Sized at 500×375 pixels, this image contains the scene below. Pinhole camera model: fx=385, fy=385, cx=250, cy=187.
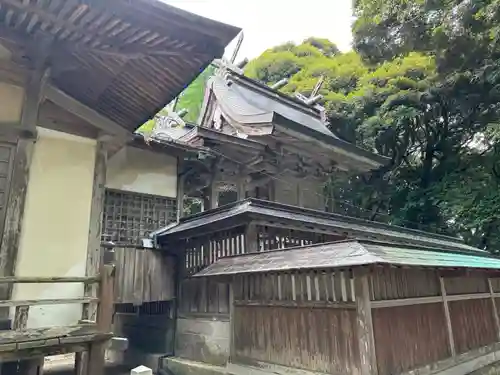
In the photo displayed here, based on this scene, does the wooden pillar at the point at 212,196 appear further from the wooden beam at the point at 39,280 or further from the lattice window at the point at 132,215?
the wooden beam at the point at 39,280

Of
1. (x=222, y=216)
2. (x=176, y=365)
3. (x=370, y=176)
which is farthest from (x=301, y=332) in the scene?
(x=370, y=176)

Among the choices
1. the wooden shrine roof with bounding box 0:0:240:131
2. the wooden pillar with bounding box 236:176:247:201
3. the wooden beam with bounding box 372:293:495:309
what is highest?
the wooden shrine roof with bounding box 0:0:240:131

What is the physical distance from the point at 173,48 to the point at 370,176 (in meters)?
17.9

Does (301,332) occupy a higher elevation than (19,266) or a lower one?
lower

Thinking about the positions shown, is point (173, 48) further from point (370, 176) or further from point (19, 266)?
point (370, 176)

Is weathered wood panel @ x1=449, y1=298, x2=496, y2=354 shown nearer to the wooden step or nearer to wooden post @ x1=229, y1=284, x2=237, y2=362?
wooden post @ x1=229, y1=284, x2=237, y2=362

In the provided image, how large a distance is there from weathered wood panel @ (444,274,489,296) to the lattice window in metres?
6.96

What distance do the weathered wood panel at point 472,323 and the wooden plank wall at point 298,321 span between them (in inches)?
132

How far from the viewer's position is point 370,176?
22.0 metres

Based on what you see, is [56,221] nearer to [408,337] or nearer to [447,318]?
[408,337]

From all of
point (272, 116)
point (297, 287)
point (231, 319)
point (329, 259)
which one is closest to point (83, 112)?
point (231, 319)

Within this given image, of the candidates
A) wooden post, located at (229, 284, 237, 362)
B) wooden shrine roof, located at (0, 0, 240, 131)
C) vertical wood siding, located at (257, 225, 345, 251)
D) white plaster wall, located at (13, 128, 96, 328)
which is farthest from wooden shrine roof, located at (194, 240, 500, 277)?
wooden shrine roof, located at (0, 0, 240, 131)

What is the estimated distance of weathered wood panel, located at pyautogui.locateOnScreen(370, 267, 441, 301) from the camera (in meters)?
6.13

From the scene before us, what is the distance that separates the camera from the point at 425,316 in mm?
7109
